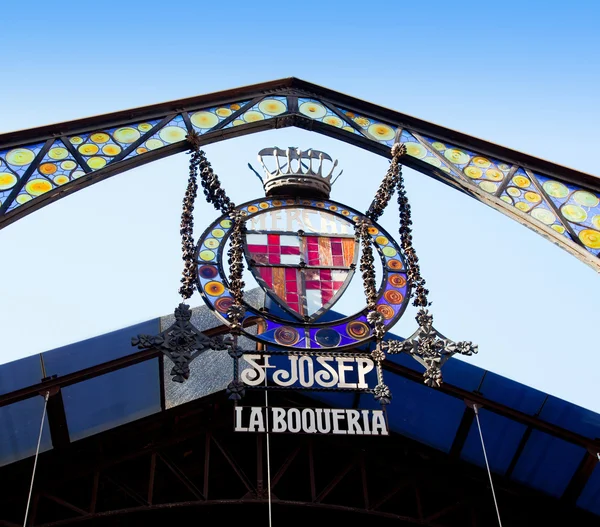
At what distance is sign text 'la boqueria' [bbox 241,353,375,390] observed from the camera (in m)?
7.12

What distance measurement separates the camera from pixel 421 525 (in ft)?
42.2

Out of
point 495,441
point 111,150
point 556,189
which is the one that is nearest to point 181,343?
point 111,150

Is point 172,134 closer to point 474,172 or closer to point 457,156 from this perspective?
point 457,156

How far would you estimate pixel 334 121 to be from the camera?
966 centimetres

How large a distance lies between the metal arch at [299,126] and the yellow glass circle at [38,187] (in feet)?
0.05

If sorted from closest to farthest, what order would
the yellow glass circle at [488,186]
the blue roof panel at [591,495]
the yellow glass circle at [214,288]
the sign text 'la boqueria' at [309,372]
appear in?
the sign text 'la boqueria' at [309,372] → the yellow glass circle at [214,288] → the yellow glass circle at [488,186] → the blue roof panel at [591,495]

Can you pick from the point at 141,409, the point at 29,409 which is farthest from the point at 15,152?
the point at 141,409

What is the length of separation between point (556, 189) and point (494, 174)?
65 centimetres

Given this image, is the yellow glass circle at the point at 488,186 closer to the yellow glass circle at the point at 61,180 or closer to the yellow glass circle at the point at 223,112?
the yellow glass circle at the point at 223,112

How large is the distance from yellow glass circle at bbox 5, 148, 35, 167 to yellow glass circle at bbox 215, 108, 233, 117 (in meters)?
2.17

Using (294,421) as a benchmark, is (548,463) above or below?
above

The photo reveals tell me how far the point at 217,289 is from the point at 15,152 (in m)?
2.37

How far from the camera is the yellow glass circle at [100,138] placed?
866 centimetres

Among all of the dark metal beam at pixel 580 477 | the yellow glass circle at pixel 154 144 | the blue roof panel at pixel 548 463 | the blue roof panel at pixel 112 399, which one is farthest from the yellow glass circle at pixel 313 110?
the dark metal beam at pixel 580 477
